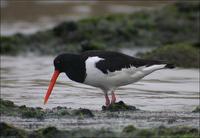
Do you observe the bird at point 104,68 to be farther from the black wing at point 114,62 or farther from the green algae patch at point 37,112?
the green algae patch at point 37,112

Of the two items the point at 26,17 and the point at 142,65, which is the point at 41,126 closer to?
the point at 142,65

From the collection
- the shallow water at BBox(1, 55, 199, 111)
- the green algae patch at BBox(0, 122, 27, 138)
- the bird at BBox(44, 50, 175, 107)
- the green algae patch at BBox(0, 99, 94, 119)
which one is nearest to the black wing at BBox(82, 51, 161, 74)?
the bird at BBox(44, 50, 175, 107)

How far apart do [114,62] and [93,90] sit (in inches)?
117

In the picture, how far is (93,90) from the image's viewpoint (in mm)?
14547

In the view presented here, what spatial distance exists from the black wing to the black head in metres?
0.20

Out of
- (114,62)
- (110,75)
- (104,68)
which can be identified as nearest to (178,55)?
(114,62)

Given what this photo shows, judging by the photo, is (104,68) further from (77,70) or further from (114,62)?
(77,70)

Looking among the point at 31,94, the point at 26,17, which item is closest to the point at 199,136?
the point at 31,94

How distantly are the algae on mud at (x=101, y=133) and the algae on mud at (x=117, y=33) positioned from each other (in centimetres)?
1042

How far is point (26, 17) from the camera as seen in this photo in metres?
25.3

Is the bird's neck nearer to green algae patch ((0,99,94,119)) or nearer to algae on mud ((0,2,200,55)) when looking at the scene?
green algae patch ((0,99,94,119))

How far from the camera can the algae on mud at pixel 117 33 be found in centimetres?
2012

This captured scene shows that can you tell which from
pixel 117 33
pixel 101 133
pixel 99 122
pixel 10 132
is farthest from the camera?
pixel 117 33

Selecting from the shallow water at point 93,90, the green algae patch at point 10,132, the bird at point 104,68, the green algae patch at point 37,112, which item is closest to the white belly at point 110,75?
the bird at point 104,68
